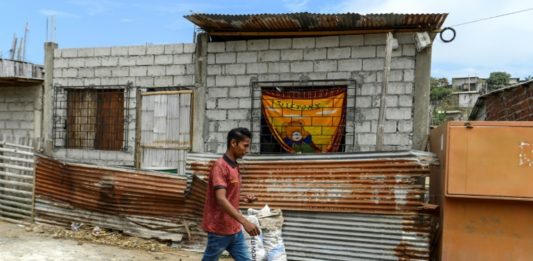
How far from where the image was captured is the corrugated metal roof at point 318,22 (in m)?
Answer: 6.40

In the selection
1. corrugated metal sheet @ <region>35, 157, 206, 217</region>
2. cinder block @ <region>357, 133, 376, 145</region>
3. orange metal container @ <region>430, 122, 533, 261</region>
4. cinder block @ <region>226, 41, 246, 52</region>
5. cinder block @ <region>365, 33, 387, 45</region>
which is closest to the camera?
orange metal container @ <region>430, 122, 533, 261</region>

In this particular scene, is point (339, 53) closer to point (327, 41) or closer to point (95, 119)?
point (327, 41)

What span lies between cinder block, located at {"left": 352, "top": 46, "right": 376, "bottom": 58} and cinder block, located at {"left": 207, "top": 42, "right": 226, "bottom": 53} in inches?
82.5

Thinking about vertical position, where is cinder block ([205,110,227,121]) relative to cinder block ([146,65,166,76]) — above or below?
below

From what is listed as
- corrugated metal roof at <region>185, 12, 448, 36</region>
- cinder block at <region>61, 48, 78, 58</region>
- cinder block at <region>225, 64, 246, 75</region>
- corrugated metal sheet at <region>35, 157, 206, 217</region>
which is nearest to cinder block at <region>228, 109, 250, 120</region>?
cinder block at <region>225, 64, 246, 75</region>

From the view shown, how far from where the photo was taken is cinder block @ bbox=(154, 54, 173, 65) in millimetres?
8211

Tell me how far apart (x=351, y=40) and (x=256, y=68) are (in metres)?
1.54

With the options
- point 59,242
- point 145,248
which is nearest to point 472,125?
point 145,248

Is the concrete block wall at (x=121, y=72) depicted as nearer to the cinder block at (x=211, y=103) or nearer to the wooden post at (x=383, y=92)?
the cinder block at (x=211, y=103)

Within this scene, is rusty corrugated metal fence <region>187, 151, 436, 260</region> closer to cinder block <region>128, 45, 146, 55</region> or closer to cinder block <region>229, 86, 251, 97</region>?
cinder block <region>229, 86, 251, 97</region>

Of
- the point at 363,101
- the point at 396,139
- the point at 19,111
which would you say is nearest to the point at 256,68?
the point at 363,101

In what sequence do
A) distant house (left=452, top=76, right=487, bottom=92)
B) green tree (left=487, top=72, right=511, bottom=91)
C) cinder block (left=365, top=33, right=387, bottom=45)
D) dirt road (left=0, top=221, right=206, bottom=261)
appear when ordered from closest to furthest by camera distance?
dirt road (left=0, top=221, right=206, bottom=261), cinder block (left=365, top=33, right=387, bottom=45), green tree (left=487, top=72, right=511, bottom=91), distant house (left=452, top=76, right=487, bottom=92)

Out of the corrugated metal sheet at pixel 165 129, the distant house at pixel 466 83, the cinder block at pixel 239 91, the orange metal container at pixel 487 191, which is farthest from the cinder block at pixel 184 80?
the distant house at pixel 466 83

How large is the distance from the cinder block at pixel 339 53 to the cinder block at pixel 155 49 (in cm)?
296
